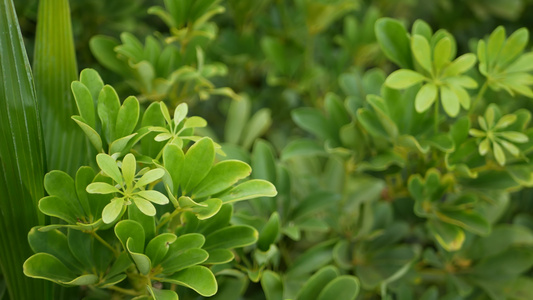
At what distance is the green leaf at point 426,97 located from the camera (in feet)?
2.30

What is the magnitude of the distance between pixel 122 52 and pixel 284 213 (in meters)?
0.33

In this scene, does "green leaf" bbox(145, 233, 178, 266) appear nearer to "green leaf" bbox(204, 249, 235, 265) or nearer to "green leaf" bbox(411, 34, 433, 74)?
"green leaf" bbox(204, 249, 235, 265)

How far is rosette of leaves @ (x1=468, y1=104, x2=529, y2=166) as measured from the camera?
2.36 feet

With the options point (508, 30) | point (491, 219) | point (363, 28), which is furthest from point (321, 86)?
point (508, 30)

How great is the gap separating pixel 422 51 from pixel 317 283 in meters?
0.33

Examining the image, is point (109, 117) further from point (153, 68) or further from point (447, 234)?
point (447, 234)

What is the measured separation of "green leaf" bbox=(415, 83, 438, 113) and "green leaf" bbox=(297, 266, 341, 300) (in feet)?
0.79

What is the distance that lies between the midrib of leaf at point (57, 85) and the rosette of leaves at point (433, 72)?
16.1 inches

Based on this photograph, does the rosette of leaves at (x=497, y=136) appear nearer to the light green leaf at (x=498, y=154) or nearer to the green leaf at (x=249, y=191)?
the light green leaf at (x=498, y=154)

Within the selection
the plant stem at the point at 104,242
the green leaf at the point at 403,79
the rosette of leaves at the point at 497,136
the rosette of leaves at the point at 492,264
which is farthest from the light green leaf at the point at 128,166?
the rosette of leaves at the point at 492,264

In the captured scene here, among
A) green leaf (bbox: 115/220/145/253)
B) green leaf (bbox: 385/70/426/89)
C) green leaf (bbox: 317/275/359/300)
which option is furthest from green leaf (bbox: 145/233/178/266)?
green leaf (bbox: 385/70/426/89)

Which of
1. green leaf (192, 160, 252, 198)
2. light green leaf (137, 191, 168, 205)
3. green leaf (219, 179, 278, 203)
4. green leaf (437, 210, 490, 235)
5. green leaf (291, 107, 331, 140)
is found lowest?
green leaf (437, 210, 490, 235)

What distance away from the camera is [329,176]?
3.36 ft

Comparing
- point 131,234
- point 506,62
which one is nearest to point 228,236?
point 131,234
